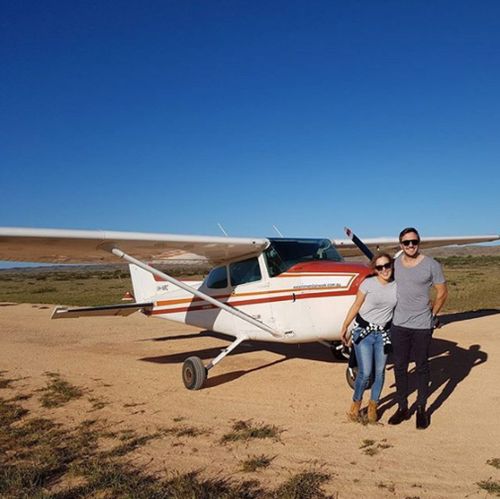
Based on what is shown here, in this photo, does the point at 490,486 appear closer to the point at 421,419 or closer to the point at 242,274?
the point at 421,419

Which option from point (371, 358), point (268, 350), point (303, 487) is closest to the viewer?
point (303, 487)

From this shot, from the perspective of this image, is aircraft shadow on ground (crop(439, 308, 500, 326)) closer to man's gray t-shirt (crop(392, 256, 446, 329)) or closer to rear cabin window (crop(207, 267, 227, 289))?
rear cabin window (crop(207, 267, 227, 289))

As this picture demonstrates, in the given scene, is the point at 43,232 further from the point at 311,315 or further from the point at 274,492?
the point at 274,492

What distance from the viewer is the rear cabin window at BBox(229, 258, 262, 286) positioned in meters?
8.33

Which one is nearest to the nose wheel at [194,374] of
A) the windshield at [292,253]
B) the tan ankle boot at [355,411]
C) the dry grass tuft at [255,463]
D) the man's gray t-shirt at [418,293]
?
the windshield at [292,253]

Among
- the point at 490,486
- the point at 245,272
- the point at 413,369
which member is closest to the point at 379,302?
the point at 490,486

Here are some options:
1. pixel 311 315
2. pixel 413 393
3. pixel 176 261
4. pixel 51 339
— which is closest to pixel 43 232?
pixel 176 261

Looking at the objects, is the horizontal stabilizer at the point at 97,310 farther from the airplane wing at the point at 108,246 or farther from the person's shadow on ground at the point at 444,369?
the person's shadow on ground at the point at 444,369

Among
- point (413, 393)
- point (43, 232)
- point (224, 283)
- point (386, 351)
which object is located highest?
point (43, 232)

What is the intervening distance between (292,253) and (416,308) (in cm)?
316

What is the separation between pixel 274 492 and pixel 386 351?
7.32 feet

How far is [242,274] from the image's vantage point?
28.2 ft

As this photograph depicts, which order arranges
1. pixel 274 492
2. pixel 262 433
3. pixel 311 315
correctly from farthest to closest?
pixel 311 315 < pixel 262 433 < pixel 274 492

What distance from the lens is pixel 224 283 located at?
8.90 m
